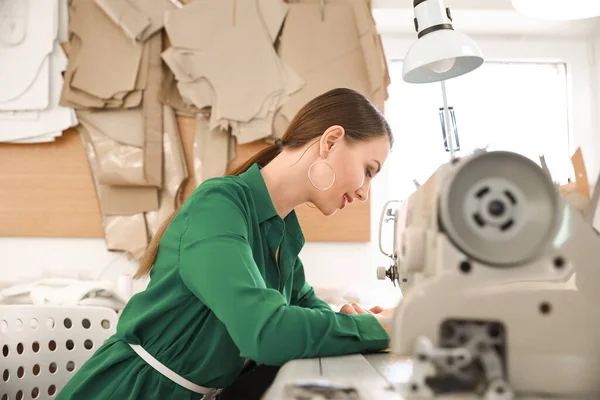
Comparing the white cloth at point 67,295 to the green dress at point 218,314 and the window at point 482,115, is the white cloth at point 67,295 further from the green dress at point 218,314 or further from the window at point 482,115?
the window at point 482,115

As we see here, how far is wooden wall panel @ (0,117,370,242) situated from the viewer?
6.95 feet

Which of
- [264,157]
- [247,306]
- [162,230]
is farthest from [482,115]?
[247,306]

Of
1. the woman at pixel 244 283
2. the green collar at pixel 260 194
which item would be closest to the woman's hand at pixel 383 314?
the woman at pixel 244 283

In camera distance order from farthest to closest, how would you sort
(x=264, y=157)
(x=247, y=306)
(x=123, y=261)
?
(x=123, y=261) → (x=264, y=157) → (x=247, y=306)

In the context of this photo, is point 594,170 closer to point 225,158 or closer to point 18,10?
point 225,158

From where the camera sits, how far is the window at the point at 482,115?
2.32m

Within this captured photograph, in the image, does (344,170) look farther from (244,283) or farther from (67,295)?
(67,295)

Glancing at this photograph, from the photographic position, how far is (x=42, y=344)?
1470 millimetres

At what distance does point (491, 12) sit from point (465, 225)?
72.5 inches

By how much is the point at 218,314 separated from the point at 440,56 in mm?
892

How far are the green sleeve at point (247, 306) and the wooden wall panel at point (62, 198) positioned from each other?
1.19 metres

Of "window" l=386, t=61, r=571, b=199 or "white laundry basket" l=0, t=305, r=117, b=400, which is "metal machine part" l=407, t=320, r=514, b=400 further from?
"window" l=386, t=61, r=571, b=199

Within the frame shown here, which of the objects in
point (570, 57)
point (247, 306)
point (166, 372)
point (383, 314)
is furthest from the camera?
point (570, 57)

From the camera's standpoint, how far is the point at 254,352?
78cm
